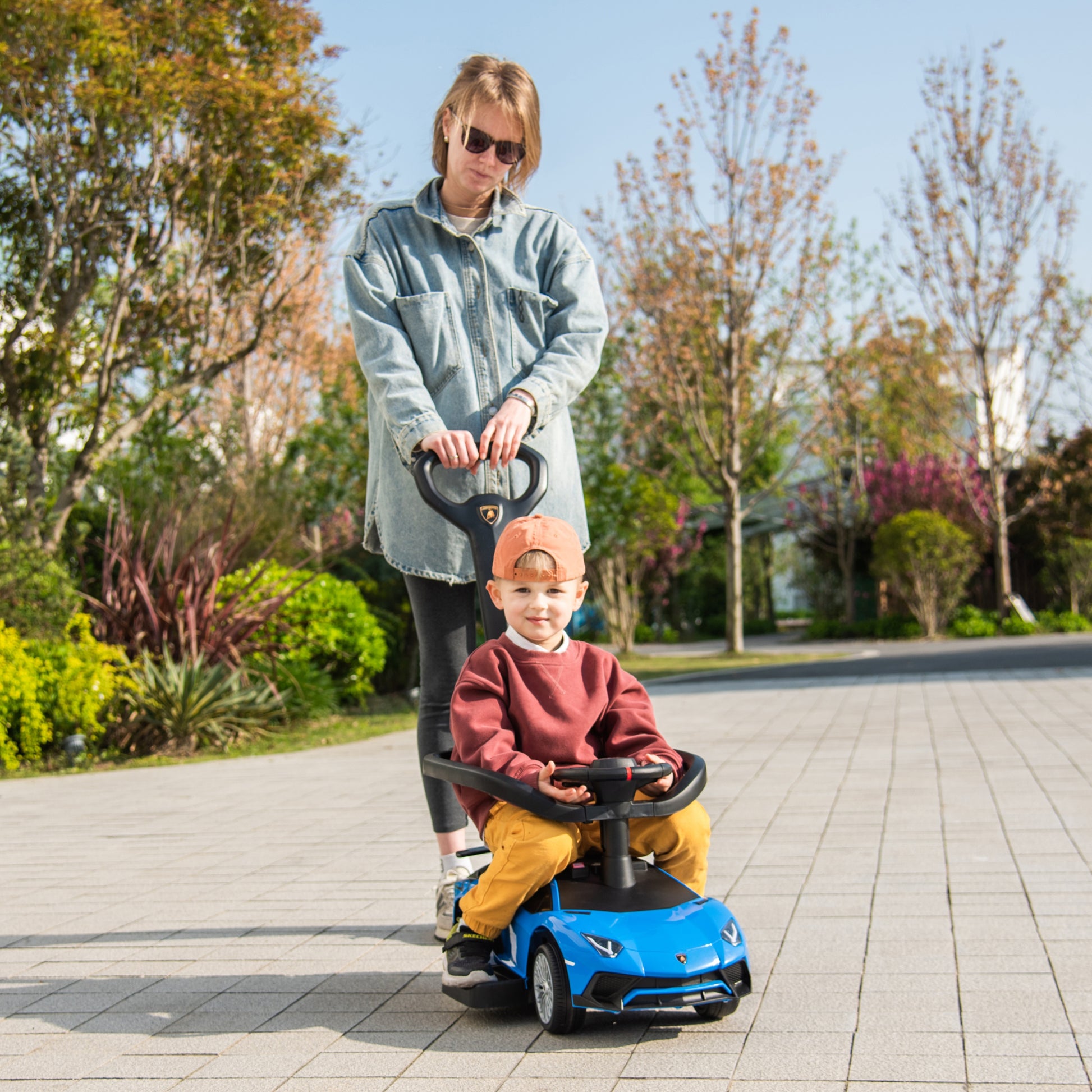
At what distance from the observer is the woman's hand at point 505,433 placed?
271 centimetres

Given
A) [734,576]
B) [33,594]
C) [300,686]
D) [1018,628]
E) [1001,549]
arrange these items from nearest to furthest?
[33,594] < [300,686] < [734,576] < [1018,628] < [1001,549]

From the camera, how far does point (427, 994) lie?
107 inches

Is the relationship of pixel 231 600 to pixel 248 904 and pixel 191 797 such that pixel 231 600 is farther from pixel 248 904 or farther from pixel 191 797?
pixel 248 904

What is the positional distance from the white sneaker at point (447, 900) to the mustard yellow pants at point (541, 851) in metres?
0.28

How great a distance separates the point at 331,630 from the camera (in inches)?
377

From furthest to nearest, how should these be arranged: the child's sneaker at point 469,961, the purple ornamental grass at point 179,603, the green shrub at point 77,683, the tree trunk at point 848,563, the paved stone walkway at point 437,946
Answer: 1. the tree trunk at point 848,563
2. the purple ornamental grass at point 179,603
3. the green shrub at point 77,683
4. the child's sneaker at point 469,961
5. the paved stone walkway at point 437,946

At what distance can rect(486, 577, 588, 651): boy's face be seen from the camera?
253 centimetres

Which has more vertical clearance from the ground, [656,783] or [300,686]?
[656,783]

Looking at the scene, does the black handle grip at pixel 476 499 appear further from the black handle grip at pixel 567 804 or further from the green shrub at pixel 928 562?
the green shrub at pixel 928 562

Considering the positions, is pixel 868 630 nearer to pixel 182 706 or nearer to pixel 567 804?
pixel 182 706

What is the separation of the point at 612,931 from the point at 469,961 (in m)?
0.40

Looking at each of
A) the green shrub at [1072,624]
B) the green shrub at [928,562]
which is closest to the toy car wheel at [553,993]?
the green shrub at [928,562]

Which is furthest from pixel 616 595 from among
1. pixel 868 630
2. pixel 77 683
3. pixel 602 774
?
pixel 602 774

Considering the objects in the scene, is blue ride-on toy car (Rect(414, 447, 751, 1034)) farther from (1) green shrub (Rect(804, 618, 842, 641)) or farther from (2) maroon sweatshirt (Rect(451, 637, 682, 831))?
(1) green shrub (Rect(804, 618, 842, 641))
